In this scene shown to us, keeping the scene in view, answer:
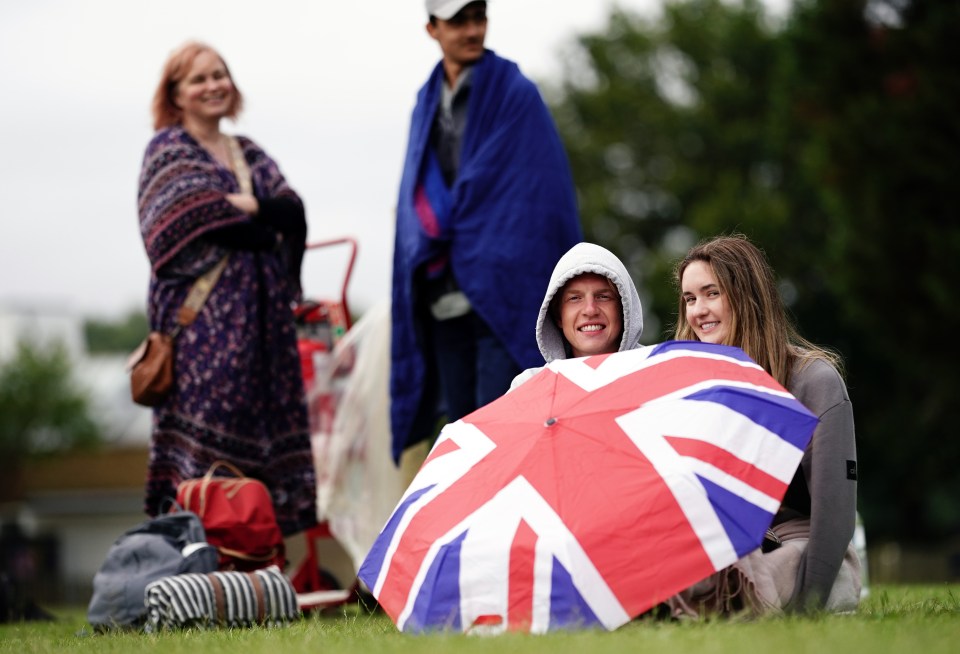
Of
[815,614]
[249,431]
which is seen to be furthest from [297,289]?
[815,614]

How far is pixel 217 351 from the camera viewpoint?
6.29 metres

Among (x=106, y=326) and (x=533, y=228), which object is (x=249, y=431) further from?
(x=106, y=326)

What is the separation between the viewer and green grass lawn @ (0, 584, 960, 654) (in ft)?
10.1

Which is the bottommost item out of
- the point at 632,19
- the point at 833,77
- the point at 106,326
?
the point at 106,326

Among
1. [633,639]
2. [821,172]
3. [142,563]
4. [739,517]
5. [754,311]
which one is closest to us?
[633,639]

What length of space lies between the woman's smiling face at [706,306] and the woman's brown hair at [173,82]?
9.81 ft

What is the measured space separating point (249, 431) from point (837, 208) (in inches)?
670

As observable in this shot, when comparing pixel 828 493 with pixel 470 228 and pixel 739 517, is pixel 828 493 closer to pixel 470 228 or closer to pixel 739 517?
pixel 739 517

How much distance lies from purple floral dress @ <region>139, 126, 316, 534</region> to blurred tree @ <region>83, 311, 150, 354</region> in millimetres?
83126

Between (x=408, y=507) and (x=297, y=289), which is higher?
(x=297, y=289)

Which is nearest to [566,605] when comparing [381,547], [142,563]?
[381,547]

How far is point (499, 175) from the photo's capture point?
6121 millimetres

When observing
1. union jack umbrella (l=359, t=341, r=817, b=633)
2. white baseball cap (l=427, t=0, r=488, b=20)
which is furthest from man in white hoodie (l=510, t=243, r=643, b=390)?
white baseball cap (l=427, t=0, r=488, b=20)

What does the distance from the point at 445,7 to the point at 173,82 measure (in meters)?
1.44
